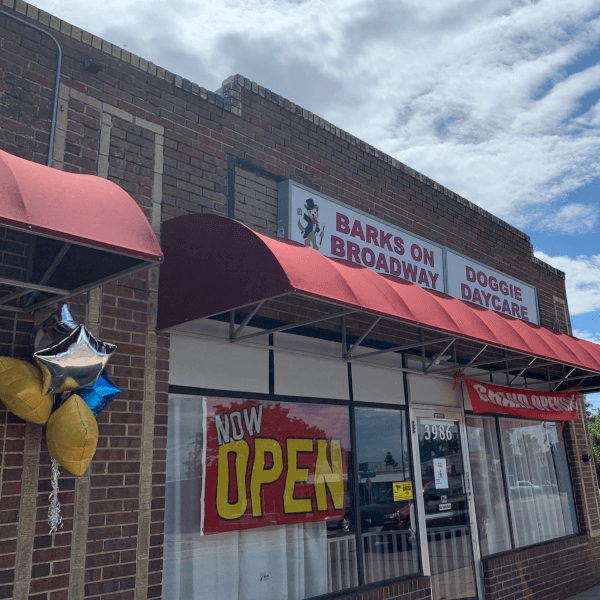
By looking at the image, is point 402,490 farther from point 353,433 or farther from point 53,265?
point 53,265

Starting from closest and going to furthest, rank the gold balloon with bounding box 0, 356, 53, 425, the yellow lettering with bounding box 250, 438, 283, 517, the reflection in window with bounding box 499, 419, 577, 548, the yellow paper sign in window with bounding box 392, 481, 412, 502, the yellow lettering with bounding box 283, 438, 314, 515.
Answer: the gold balloon with bounding box 0, 356, 53, 425, the yellow lettering with bounding box 250, 438, 283, 517, the yellow lettering with bounding box 283, 438, 314, 515, the yellow paper sign in window with bounding box 392, 481, 412, 502, the reflection in window with bounding box 499, 419, 577, 548

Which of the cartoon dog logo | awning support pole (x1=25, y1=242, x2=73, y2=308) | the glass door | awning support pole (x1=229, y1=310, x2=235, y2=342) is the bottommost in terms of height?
the glass door

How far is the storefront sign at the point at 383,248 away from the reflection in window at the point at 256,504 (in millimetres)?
1941

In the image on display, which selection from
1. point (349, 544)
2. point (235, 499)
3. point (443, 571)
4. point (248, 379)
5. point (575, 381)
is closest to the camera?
point (235, 499)

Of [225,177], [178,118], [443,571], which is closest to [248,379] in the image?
[225,177]

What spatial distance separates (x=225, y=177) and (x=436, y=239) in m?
3.89

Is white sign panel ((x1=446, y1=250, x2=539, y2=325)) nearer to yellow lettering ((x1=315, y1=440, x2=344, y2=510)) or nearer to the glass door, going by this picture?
the glass door

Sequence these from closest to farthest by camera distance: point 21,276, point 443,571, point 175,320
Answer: point 21,276, point 175,320, point 443,571

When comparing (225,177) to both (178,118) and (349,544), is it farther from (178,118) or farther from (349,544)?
(349,544)

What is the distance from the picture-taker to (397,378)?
302 inches

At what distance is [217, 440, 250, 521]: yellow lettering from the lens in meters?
5.44

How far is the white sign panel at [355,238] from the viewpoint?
6.75m

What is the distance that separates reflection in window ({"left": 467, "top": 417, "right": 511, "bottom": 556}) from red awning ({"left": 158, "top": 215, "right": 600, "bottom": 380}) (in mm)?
3290

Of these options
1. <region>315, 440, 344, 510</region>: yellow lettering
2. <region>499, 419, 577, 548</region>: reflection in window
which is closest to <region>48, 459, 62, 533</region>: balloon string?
<region>315, 440, 344, 510</region>: yellow lettering
